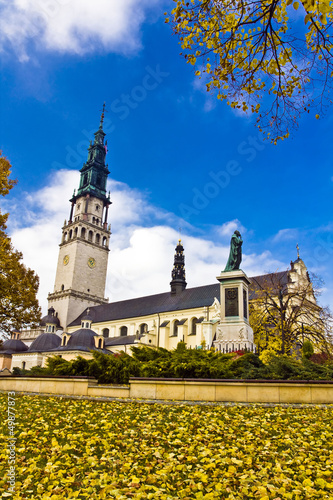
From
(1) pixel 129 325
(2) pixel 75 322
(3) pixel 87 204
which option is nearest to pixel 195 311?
(1) pixel 129 325

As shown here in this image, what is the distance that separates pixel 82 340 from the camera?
54906mm

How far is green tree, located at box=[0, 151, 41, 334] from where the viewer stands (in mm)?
21203

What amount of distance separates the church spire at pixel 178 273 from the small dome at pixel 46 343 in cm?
2052

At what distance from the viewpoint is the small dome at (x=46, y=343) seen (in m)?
57.9

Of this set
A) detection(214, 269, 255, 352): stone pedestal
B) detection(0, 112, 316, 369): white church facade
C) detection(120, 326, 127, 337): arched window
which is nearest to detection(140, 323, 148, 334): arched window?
detection(0, 112, 316, 369): white church facade

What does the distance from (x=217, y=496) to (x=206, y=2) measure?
780 centimetres

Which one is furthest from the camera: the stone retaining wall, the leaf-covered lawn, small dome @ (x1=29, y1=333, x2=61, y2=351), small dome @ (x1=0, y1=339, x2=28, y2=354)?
small dome @ (x1=0, y1=339, x2=28, y2=354)

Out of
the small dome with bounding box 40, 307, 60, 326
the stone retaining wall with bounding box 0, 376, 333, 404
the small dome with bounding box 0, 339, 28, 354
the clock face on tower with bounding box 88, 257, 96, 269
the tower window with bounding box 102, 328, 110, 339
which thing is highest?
the clock face on tower with bounding box 88, 257, 96, 269

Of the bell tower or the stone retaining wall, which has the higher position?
the bell tower

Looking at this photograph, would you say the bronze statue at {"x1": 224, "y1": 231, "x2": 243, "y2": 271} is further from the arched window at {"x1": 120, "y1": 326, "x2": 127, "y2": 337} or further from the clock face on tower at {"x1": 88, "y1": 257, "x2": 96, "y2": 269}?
the clock face on tower at {"x1": 88, "y1": 257, "x2": 96, "y2": 269}

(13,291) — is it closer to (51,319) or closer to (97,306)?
(51,319)

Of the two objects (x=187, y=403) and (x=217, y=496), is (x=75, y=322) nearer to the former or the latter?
(x=187, y=403)

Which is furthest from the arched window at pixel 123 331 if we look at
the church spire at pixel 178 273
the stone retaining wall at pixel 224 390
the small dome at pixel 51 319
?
the stone retaining wall at pixel 224 390

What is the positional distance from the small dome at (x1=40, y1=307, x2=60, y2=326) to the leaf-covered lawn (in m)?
64.4
